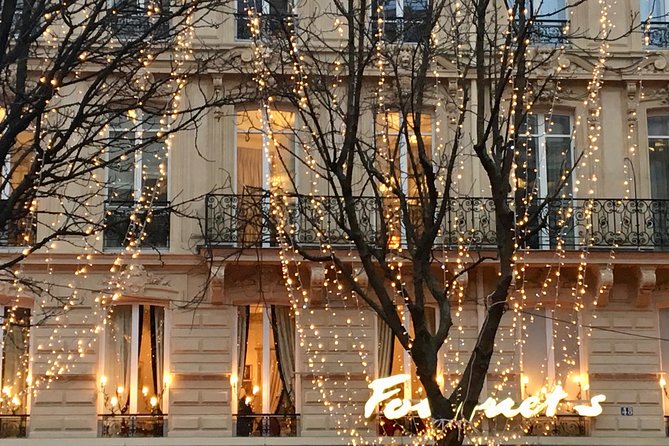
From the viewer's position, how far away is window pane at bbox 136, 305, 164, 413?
17250 mm

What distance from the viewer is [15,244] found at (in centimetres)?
1733

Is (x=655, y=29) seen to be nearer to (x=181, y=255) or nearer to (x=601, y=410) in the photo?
(x=601, y=410)

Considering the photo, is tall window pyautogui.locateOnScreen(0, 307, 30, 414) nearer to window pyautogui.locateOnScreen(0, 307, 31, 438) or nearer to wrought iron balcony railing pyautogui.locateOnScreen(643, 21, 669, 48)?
window pyautogui.locateOnScreen(0, 307, 31, 438)

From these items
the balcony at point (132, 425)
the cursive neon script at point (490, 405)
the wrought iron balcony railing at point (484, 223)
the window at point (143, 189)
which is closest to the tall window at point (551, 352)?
the cursive neon script at point (490, 405)

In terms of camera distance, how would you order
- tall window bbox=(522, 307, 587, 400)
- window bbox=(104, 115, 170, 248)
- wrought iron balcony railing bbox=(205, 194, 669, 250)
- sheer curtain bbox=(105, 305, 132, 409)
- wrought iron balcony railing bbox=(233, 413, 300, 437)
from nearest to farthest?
wrought iron balcony railing bbox=(205, 194, 669, 250) → wrought iron balcony railing bbox=(233, 413, 300, 437) → sheer curtain bbox=(105, 305, 132, 409) → window bbox=(104, 115, 170, 248) → tall window bbox=(522, 307, 587, 400)

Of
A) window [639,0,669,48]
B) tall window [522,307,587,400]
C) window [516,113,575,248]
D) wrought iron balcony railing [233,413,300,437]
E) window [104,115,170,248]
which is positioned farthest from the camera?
window [639,0,669,48]

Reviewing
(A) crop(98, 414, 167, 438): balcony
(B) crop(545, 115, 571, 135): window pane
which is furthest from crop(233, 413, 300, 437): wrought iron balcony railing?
(B) crop(545, 115, 571, 135): window pane

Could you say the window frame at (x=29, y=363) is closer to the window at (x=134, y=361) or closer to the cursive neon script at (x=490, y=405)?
the window at (x=134, y=361)

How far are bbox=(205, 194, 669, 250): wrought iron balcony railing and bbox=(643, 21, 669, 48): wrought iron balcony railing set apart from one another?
2575 millimetres

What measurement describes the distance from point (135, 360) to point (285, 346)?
7.20 feet

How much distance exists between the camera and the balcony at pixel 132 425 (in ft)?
55.8

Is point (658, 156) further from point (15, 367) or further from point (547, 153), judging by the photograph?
point (15, 367)

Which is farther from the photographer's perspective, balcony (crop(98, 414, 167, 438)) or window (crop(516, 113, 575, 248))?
window (crop(516, 113, 575, 248))

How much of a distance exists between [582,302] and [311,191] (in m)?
4.33
